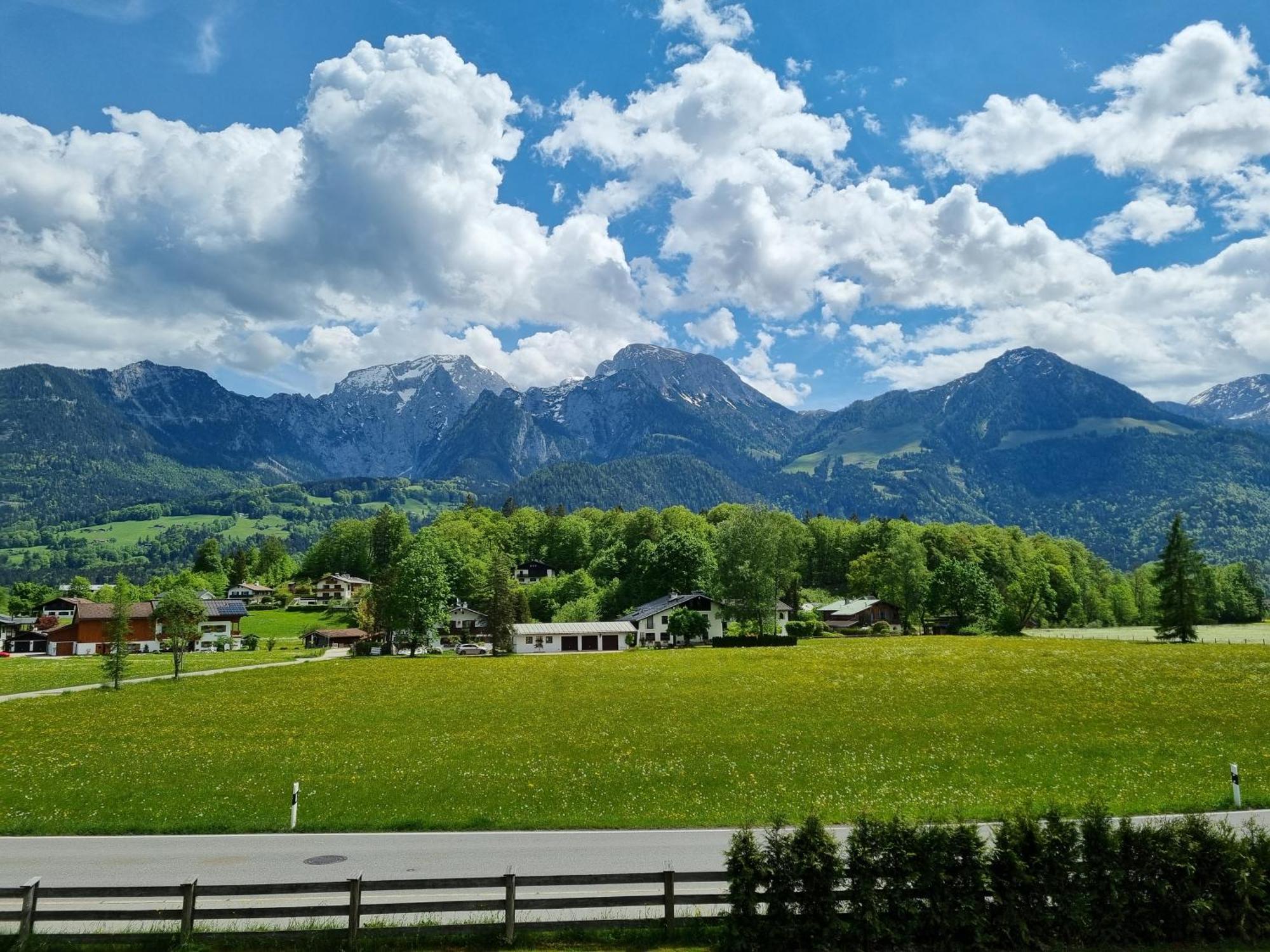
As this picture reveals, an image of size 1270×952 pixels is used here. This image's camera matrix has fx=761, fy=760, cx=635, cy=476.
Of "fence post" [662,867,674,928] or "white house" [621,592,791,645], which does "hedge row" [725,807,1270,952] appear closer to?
"fence post" [662,867,674,928]

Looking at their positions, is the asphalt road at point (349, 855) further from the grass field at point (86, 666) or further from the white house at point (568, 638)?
the white house at point (568, 638)

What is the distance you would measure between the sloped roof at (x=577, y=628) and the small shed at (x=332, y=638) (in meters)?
40.0

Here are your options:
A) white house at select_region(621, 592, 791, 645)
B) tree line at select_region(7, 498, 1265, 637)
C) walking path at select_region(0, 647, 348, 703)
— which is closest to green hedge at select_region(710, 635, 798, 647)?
tree line at select_region(7, 498, 1265, 637)

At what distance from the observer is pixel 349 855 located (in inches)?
837

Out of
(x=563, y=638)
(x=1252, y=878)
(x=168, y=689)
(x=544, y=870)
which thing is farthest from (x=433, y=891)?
(x=563, y=638)

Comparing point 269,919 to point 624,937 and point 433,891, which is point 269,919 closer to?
point 433,891

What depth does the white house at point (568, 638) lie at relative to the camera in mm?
100625

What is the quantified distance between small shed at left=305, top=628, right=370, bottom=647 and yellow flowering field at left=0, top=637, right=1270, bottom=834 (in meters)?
73.8

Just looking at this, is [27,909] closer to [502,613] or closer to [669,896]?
[669,896]

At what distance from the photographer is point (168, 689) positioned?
54.2m

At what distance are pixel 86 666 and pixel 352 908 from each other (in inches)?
3225

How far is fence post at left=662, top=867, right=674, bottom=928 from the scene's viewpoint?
599 inches

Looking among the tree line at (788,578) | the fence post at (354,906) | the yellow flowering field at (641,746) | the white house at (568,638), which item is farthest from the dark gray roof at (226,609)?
the fence post at (354,906)

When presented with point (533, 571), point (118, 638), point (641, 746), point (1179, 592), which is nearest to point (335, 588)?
point (533, 571)
